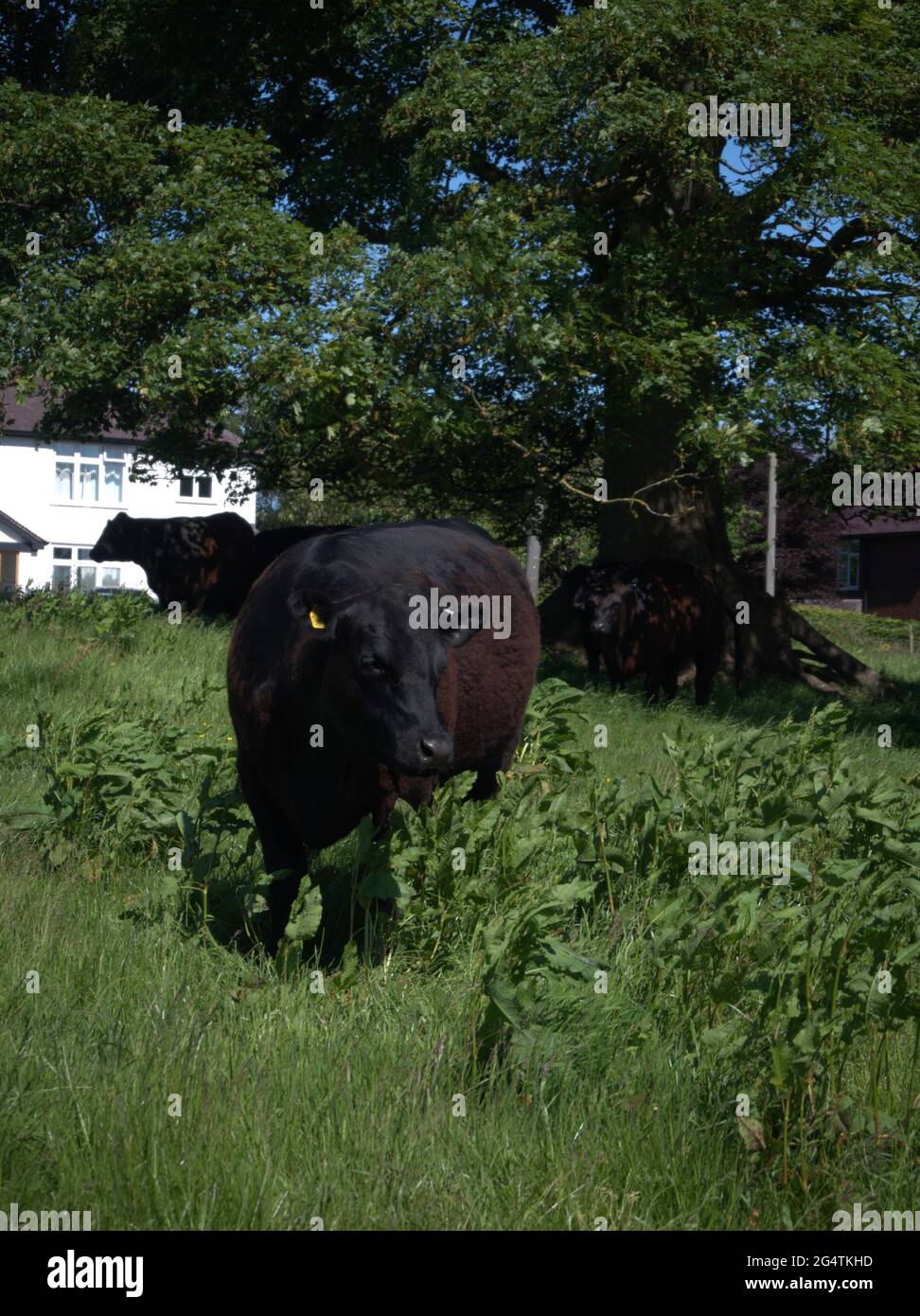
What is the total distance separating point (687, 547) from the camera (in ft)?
59.5

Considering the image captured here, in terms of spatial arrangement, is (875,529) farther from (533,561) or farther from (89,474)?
(89,474)

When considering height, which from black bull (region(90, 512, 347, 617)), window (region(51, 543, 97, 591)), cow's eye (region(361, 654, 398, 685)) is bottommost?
cow's eye (region(361, 654, 398, 685))

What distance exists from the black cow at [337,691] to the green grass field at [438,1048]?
11.6 inches

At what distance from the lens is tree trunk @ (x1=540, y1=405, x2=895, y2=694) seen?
55.7 feet

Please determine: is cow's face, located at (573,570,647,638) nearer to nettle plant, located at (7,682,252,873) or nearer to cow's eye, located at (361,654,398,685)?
nettle plant, located at (7,682,252,873)

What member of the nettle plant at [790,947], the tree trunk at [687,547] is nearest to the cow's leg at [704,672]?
the tree trunk at [687,547]

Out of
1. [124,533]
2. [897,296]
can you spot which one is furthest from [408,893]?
[124,533]

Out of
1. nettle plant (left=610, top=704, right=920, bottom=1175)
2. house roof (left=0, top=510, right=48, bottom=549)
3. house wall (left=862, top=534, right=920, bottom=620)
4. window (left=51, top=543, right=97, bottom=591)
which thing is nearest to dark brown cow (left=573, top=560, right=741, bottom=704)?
nettle plant (left=610, top=704, right=920, bottom=1175)

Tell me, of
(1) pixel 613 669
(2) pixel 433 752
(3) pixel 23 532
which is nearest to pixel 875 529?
(3) pixel 23 532

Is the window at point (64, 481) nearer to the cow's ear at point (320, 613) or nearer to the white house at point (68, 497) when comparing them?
the white house at point (68, 497)

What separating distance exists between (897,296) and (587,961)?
42.0 ft

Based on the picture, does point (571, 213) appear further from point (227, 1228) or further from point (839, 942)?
point (227, 1228)

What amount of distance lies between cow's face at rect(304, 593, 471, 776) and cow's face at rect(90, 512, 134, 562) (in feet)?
53.3

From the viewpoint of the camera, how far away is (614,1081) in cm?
Result: 383
